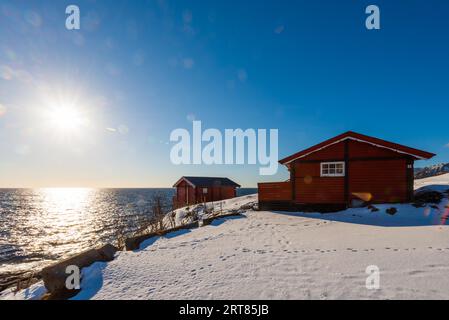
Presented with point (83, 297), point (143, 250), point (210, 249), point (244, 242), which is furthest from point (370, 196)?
point (83, 297)

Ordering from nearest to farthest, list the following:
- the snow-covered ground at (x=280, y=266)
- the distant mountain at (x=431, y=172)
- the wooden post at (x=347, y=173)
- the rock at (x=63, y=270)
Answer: the snow-covered ground at (x=280, y=266) < the rock at (x=63, y=270) < the wooden post at (x=347, y=173) < the distant mountain at (x=431, y=172)

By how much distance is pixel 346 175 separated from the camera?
44.0ft

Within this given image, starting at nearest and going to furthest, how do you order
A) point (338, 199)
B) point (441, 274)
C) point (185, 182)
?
1. point (441, 274)
2. point (338, 199)
3. point (185, 182)

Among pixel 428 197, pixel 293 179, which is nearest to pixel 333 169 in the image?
pixel 293 179

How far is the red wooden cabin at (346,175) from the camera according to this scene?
1235 centimetres

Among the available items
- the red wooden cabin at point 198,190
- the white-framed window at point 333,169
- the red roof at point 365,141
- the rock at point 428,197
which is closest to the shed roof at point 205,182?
the red wooden cabin at point 198,190

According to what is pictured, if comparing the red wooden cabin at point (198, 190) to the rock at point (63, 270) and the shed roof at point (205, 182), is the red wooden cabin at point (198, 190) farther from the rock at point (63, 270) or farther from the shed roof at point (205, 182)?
the rock at point (63, 270)

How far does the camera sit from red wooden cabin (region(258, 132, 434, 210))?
40.5 ft

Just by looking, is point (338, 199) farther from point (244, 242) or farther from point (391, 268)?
point (391, 268)

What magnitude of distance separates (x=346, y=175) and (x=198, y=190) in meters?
20.7

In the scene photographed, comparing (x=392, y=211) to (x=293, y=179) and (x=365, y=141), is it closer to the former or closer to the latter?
(x=365, y=141)

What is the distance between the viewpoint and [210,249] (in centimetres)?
667

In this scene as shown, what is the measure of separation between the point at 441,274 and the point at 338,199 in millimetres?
9802

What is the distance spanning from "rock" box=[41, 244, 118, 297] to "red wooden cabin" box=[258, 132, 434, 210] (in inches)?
425
